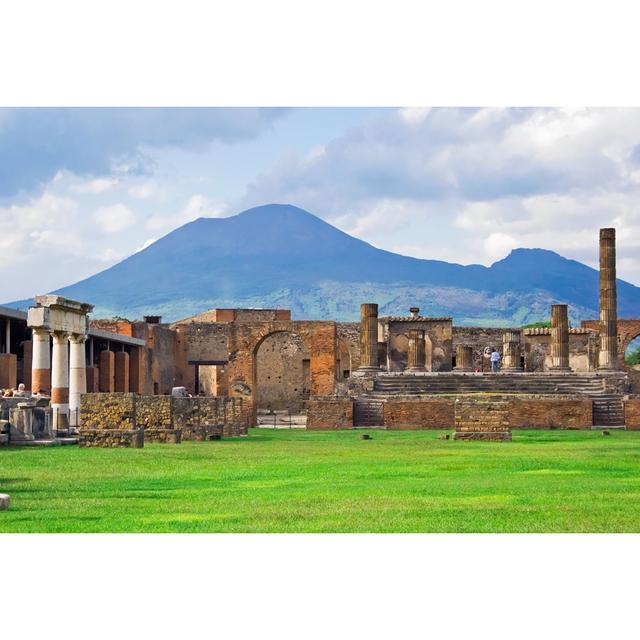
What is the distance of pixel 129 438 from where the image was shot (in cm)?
2306

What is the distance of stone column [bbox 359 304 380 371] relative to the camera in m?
45.4

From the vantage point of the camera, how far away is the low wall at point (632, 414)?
108 ft

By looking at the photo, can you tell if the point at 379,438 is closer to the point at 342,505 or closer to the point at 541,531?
the point at 342,505

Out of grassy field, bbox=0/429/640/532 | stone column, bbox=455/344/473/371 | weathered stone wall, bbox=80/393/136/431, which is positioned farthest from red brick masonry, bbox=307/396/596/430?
stone column, bbox=455/344/473/371

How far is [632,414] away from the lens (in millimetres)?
33031

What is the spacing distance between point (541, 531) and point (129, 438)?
1324cm

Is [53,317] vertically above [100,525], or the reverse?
[53,317]

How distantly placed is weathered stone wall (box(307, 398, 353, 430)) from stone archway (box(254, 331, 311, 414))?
73.9 ft

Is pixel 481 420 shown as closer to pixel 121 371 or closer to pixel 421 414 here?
pixel 421 414

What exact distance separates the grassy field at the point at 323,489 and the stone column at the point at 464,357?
31848 mm

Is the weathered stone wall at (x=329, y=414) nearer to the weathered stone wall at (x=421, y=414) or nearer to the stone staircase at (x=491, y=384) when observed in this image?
the weathered stone wall at (x=421, y=414)

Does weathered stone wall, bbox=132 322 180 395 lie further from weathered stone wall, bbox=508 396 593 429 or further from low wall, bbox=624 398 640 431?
low wall, bbox=624 398 640 431

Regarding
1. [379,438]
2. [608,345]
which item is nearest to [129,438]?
[379,438]

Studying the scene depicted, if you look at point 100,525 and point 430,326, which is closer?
point 100,525
